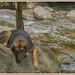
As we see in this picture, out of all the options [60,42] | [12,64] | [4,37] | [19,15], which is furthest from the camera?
[60,42]

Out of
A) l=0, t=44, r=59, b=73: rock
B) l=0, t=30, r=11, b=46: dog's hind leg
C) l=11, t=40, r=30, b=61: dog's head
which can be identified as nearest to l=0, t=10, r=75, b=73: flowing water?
l=0, t=30, r=11, b=46: dog's hind leg

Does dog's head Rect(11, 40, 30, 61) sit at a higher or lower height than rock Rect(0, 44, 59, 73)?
higher

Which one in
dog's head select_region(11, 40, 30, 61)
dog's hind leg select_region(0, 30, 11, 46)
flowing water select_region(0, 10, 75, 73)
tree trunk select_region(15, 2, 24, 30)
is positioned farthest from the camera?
tree trunk select_region(15, 2, 24, 30)

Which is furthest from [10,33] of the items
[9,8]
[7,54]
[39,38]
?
[9,8]

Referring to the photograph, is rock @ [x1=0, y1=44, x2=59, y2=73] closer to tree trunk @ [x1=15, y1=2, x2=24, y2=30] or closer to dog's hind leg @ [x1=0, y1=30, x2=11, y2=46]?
dog's hind leg @ [x1=0, y1=30, x2=11, y2=46]

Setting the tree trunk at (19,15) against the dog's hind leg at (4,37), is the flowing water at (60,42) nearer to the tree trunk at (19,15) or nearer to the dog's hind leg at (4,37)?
the tree trunk at (19,15)

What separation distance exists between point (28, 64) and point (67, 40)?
620 centimetres

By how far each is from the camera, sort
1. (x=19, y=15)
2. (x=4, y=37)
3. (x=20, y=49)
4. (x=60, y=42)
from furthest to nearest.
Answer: (x=60, y=42) → (x=19, y=15) → (x=4, y=37) → (x=20, y=49)

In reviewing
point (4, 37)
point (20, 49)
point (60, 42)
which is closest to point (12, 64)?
point (20, 49)

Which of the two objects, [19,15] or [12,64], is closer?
[12,64]

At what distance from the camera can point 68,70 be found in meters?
6.94

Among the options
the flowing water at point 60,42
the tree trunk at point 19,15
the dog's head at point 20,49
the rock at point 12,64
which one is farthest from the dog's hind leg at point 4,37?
the tree trunk at point 19,15

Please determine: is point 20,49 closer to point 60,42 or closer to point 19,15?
point 19,15

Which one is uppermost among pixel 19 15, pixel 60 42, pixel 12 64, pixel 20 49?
pixel 20 49
